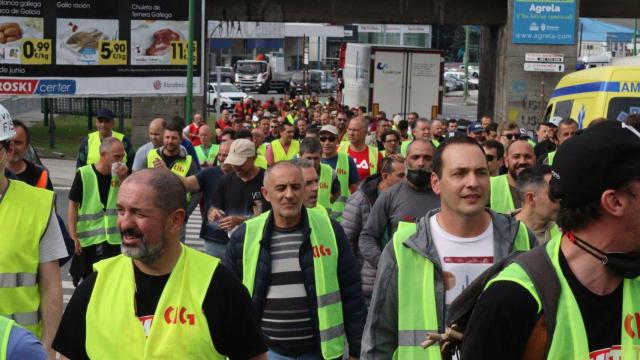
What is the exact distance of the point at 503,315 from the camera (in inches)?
125

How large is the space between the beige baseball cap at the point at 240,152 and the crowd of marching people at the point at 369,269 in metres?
0.59

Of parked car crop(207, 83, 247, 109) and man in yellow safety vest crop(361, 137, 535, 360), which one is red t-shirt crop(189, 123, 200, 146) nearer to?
man in yellow safety vest crop(361, 137, 535, 360)

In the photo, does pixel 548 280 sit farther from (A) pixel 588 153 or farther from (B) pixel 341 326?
(B) pixel 341 326

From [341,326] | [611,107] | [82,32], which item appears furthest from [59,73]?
[341,326]

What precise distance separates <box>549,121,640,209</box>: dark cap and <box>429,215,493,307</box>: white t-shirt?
6.24ft

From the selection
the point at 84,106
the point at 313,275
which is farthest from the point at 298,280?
the point at 84,106

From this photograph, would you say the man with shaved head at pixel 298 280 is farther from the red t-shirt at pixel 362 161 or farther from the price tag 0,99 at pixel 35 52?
the price tag 0,99 at pixel 35 52

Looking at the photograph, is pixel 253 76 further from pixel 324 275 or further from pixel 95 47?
pixel 324 275

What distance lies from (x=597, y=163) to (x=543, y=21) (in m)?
30.2

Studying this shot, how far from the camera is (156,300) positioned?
4.42 metres

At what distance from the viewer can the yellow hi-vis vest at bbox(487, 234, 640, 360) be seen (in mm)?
3188

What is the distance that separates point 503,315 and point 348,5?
30.1 m

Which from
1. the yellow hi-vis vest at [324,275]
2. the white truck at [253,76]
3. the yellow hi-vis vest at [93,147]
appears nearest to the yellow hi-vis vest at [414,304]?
the yellow hi-vis vest at [324,275]

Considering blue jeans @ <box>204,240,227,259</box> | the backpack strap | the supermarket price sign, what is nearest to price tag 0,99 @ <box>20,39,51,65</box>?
the supermarket price sign
